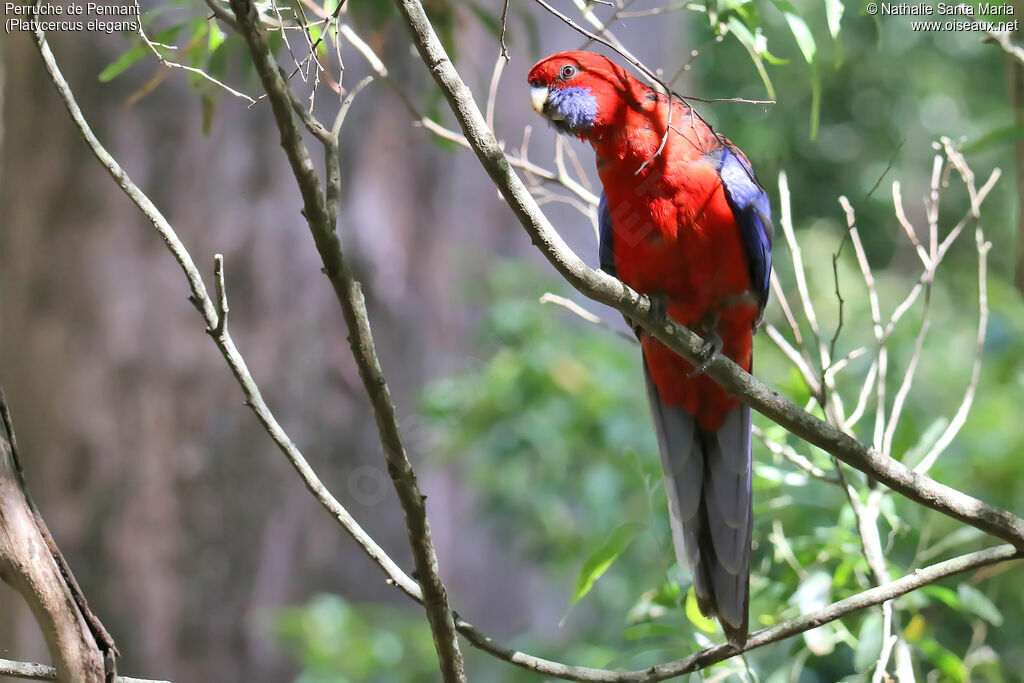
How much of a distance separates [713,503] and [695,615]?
0.27 m

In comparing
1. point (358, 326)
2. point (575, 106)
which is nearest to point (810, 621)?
point (358, 326)

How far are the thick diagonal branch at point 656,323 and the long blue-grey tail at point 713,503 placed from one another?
551mm

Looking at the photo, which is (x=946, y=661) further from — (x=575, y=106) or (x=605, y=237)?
(x=575, y=106)

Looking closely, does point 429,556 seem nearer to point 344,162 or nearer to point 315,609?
point 315,609

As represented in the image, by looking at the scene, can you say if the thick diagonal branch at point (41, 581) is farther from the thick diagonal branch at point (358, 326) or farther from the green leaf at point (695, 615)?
the green leaf at point (695, 615)

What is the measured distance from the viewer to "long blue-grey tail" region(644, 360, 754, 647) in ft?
6.22

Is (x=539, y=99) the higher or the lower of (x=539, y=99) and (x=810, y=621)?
the higher

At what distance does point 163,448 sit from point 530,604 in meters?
2.48

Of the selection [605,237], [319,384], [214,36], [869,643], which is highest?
[319,384]

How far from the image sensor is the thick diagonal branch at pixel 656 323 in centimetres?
103

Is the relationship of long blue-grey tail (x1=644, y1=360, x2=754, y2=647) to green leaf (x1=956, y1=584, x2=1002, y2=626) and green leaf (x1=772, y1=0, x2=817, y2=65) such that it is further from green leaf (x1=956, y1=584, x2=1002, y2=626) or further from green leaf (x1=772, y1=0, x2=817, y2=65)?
green leaf (x1=772, y1=0, x2=817, y2=65)

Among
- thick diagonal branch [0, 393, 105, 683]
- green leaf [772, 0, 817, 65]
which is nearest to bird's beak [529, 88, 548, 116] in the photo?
green leaf [772, 0, 817, 65]

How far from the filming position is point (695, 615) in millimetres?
2018

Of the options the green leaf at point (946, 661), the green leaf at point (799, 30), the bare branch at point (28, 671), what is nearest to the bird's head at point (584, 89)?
the green leaf at point (799, 30)
